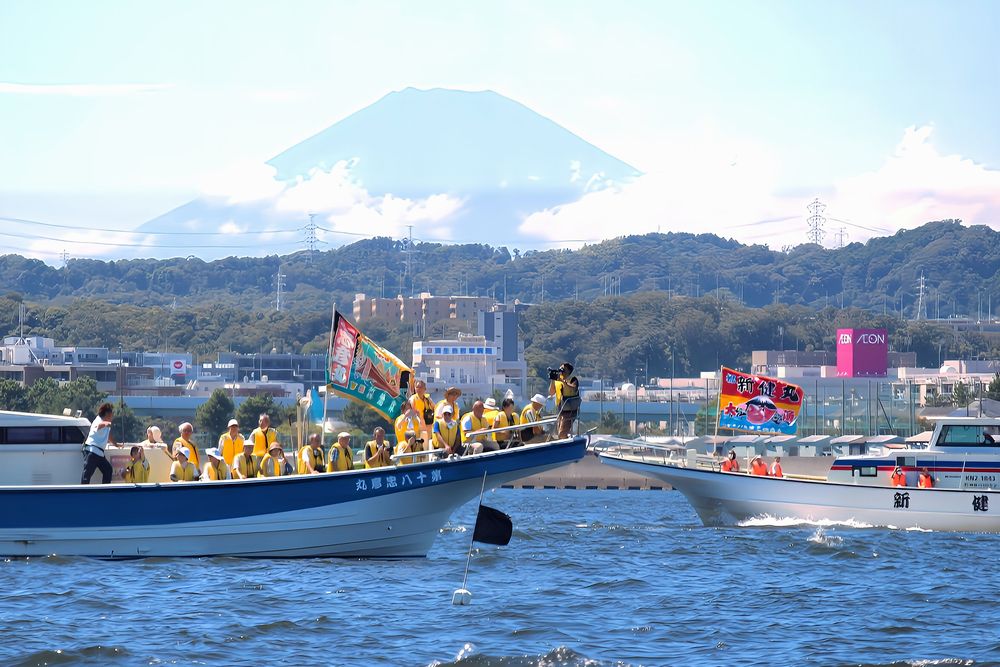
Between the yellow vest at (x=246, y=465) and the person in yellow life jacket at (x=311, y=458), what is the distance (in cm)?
84

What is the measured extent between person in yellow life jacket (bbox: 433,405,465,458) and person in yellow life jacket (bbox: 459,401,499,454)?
167 mm

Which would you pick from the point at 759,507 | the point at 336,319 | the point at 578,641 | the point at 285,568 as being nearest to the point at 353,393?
the point at 336,319

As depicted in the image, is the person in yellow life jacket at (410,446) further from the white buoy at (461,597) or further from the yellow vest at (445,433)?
the white buoy at (461,597)

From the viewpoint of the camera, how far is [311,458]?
2948cm

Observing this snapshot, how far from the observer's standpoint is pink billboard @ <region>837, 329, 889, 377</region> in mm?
185375

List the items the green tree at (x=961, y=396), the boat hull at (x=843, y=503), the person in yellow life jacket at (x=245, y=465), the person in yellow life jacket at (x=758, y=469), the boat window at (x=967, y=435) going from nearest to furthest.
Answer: the person in yellow life jacket at (x=245, y=465) < the boat hull at (x=843, y=503) < the boat window at (x=967, y=435) < the person in yellow life jacket at (x=758, y=469) < the green tree at (x=961, y=396)

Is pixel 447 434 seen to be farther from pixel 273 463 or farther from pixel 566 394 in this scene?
pixel 273 463

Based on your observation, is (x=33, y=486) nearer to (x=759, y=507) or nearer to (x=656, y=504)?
(x=759, y=507)

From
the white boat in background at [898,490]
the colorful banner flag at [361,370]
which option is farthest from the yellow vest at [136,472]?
the white boat in background at [898,490]

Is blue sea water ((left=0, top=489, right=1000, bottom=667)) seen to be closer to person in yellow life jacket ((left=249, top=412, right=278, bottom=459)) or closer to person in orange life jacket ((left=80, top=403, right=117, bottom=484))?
person in orange life jacket ((left=80, top=403, right=117, bottom=484))

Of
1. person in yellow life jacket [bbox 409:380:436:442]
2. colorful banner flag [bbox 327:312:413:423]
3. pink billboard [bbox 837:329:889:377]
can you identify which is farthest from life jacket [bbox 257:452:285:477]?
pink billboard [bbox 837:329:889:377]

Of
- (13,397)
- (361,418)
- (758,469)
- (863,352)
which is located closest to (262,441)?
(758,469)

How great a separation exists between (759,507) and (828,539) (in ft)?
17.3

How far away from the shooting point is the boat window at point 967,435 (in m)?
43.1
